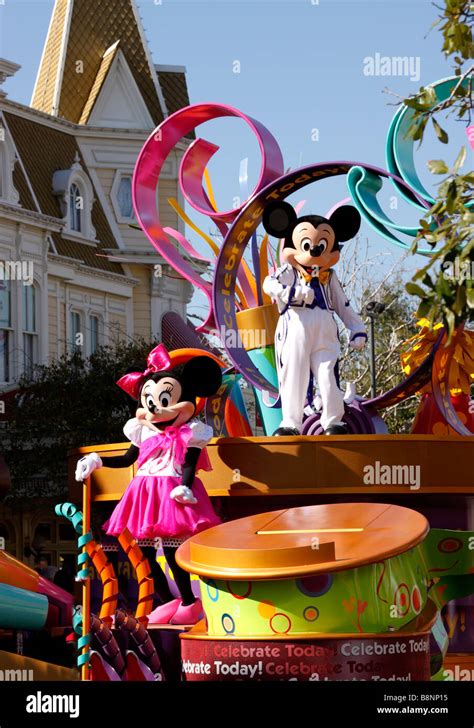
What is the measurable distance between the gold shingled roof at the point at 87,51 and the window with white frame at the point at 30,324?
5.44 m

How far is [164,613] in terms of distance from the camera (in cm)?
1016

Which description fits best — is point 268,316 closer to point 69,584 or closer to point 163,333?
point 69,584

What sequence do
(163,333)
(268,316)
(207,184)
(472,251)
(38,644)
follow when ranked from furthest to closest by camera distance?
(163,333) → (207,184) → (268,316) → (38,644) → (472,251)

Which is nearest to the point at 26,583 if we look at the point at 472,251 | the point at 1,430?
the point at 472,251

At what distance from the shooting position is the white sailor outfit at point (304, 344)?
1127 cm

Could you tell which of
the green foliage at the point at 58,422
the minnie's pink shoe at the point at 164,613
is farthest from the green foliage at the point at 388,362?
the minnie's pink shoe at the point at 164,613

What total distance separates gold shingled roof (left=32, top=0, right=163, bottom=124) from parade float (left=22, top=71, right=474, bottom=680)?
18253mm

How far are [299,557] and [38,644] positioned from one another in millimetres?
2800

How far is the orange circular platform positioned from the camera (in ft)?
25.8

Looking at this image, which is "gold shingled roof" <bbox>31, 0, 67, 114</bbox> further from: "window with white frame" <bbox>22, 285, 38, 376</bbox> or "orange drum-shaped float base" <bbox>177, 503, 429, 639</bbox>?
"orange drum-shaped float base" <bbox>177, 503, 429, 639</bbox>

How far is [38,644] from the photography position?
9.97m

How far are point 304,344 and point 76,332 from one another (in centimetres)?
1906

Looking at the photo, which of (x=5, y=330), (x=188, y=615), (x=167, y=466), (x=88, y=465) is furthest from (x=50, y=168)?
(x=188, y=615)

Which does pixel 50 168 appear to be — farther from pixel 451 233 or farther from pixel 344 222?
pixel 451 233
